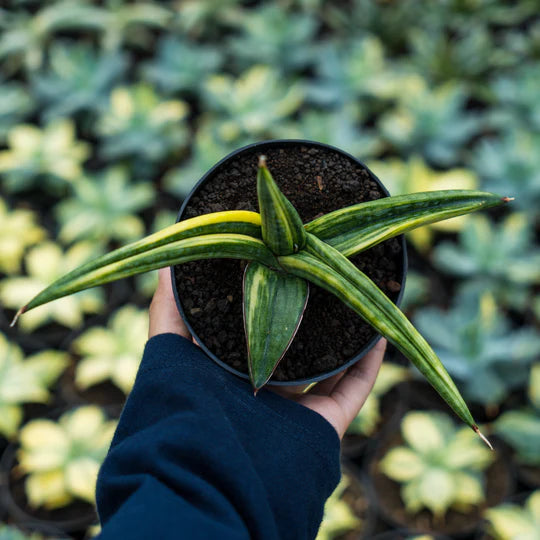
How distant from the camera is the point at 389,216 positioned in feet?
2.08

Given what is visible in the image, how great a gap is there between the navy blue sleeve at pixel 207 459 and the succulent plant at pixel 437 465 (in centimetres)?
56

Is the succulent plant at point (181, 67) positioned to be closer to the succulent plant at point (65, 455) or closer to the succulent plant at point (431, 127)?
the succulent plant at point (431, 127)

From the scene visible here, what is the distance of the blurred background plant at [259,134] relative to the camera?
134cm

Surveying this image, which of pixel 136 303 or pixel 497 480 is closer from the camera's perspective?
pixel 497 480

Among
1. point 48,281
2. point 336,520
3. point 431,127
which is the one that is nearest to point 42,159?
point 48,281

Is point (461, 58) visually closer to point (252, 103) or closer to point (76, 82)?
point (252, 103)

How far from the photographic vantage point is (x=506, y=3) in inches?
80.6

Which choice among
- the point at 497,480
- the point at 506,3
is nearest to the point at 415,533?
the point at 497,480

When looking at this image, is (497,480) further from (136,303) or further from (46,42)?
(46,42)

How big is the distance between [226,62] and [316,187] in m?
1.39

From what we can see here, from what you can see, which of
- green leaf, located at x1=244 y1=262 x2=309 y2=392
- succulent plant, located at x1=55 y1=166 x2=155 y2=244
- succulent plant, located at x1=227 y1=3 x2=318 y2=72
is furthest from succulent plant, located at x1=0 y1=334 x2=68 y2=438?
succulent plant, located at x1=227 y1=3 x2=318 y2=72

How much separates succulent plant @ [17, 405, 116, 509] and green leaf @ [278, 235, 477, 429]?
85 centimetres

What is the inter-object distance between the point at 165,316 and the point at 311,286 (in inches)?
9.2

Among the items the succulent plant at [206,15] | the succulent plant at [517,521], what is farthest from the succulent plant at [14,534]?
the succulent plant at [206,15]
